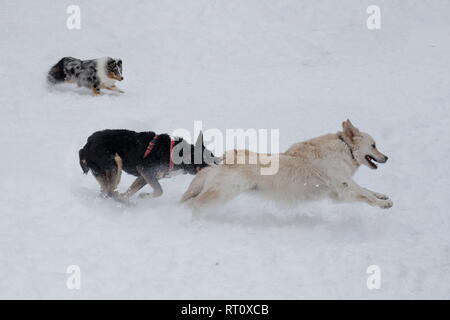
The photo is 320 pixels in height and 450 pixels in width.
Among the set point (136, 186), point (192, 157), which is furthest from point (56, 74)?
point (192, 157)

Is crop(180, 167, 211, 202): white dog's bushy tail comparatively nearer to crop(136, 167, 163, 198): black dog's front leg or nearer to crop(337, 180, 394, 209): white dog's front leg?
crop(136, 167, 163, 198): black dog's front leg

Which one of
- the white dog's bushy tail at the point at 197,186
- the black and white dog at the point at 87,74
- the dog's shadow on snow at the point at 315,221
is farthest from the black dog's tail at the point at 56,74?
the dog's shadow on snow at the point at 315,221

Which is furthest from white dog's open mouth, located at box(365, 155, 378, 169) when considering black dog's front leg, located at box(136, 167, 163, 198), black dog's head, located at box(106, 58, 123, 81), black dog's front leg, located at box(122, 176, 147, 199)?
black dog's head, located at box(106, 58, 123, 81)

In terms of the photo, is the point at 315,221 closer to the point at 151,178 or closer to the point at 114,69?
the point at 151,178

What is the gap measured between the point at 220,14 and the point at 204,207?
917 cm

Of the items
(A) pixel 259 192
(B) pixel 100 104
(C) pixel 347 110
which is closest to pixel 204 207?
(A) pixel 259 192

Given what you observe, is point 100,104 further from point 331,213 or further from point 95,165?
point 331,213

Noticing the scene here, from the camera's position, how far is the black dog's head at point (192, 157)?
734 centimetres

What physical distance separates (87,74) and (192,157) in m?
4.85

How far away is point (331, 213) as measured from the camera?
680 centimetres

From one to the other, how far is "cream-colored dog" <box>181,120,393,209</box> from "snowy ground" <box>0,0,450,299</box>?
1.14 ft

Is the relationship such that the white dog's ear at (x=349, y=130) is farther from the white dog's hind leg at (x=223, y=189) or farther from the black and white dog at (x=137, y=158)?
the black and white dog at (x=137, y=158)

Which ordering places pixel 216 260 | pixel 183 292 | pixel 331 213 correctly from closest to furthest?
1. pixel 183 292
2. pixel 216 260
3. pixel 331 213
